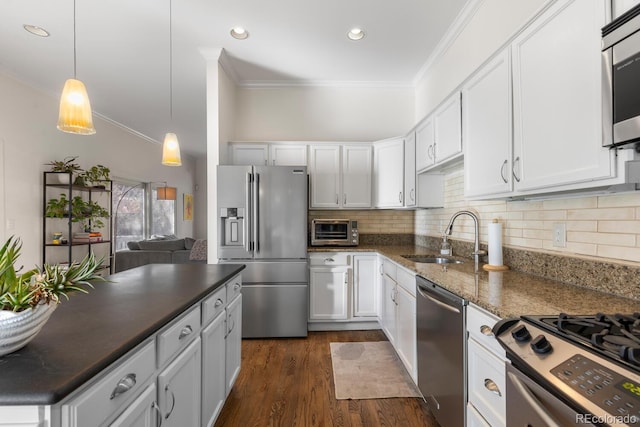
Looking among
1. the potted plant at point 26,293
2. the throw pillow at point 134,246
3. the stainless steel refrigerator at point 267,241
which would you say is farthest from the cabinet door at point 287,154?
the throw pillow at point 134,246

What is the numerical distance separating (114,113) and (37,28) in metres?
2.46

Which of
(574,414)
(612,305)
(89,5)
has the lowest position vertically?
(574,414)

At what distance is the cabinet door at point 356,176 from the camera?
366cm

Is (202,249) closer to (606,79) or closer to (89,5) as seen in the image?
(89,5)

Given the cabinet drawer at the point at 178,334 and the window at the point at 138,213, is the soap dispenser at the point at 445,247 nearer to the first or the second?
the cabinet drawer at the point at 178,334

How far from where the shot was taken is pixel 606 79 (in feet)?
3.42

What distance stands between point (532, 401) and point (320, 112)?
3639 mm

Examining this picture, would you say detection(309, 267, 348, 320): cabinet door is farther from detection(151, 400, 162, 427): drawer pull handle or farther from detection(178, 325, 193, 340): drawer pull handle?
detection(151, 400, 162, 427): drawer pull handle

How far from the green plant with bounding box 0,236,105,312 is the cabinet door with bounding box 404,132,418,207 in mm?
2858

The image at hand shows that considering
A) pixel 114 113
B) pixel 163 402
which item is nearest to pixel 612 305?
pixel 163 402

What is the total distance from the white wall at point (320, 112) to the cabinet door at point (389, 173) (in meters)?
0.53

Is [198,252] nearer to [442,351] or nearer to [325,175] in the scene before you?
[325,175]

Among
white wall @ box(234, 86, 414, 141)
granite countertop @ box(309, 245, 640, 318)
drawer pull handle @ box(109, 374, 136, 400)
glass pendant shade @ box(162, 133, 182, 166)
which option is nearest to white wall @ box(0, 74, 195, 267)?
glass pendant shade @ box(162, 133, 182, 166)

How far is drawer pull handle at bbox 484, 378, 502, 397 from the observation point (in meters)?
1.20
